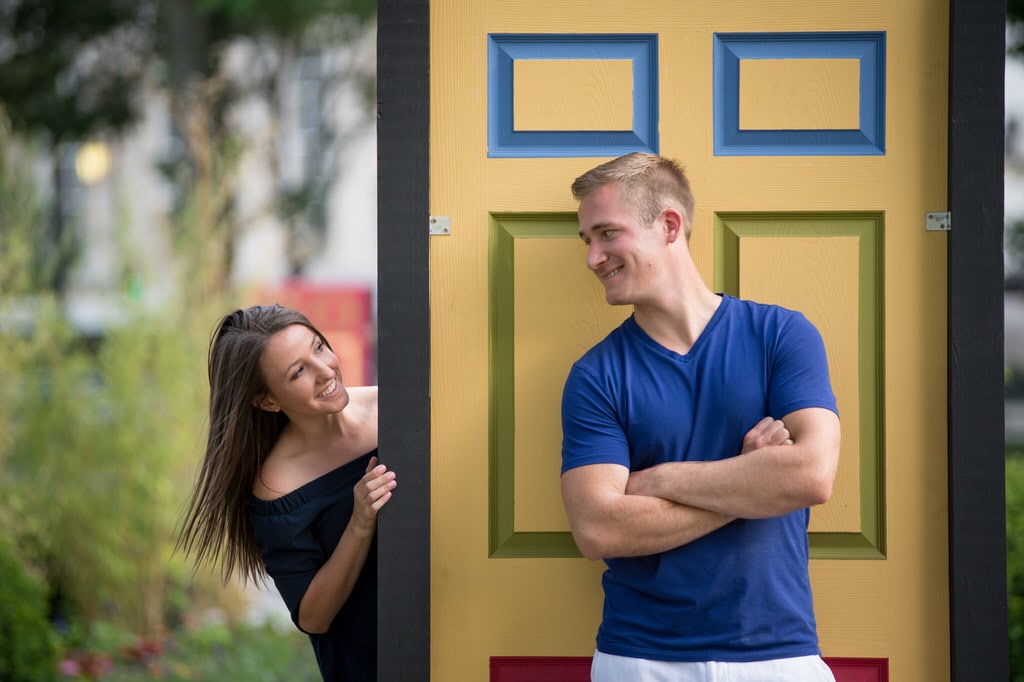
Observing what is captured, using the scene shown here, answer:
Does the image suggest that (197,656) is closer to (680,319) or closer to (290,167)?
(680,319)

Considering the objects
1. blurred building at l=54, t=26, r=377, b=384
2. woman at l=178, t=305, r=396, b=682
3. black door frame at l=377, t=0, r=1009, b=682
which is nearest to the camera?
black door frame at l=377, t=0, r=1009, b=682

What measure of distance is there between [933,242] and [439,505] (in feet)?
4.25

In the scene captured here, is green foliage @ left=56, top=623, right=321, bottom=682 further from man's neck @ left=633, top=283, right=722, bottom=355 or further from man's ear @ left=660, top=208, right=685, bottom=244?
man's ear @ left=660, top=208, right=685, bottom=244

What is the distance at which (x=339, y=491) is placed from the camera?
2709 mm

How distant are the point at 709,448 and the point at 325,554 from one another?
1.04 m

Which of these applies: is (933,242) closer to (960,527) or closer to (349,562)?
(960,527)

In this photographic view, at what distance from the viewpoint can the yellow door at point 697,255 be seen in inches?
99.3

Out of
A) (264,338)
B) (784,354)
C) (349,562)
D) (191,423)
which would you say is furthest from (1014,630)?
(191,423)

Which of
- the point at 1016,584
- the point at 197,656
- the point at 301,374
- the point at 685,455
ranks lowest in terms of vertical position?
the point at 197,656

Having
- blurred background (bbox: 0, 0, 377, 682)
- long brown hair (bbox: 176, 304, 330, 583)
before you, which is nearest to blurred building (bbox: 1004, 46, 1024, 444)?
long brown hair (bbox: 176, 304, 330, 583)

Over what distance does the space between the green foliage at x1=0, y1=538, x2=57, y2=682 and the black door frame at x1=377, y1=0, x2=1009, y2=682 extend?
2.84 metres

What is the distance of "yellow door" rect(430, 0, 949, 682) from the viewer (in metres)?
Result: 2.52

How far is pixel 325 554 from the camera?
2.71 meters

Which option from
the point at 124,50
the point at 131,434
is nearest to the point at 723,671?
the point at 131,434
